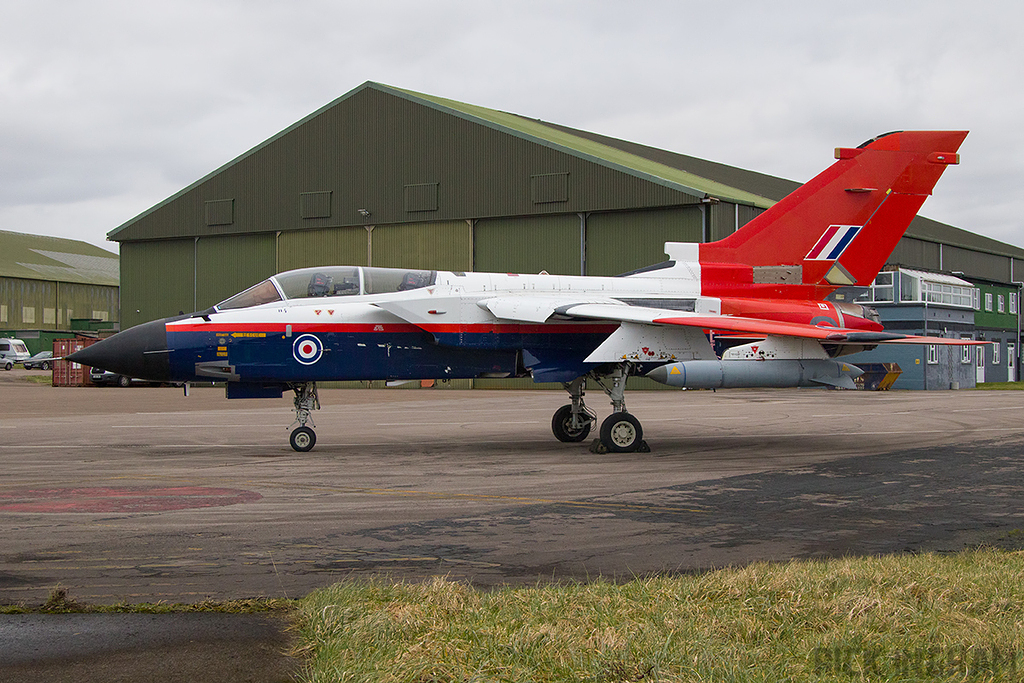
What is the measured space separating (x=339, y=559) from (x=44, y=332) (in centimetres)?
8234

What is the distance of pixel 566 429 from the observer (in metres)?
15.9

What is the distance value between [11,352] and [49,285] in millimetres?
15308

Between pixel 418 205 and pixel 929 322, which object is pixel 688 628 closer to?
pixel 418 205

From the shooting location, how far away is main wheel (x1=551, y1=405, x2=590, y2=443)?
51.9 feet

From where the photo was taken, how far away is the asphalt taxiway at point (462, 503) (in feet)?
20.7

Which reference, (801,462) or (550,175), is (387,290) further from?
(550,175)

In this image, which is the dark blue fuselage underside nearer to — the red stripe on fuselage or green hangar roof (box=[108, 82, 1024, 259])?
the red stripe on fuselage

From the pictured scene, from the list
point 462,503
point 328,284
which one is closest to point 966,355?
point 328,284

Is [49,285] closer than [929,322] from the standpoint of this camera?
No

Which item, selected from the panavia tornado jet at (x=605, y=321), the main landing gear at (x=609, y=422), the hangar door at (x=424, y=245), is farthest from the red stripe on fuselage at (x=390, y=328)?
the hangar door at (x=424, y=245)

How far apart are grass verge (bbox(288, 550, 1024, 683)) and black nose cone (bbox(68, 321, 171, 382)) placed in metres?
9.24

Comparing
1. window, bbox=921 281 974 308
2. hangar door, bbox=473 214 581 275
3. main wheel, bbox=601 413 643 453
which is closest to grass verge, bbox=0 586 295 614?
main wheel, bbox=601 413 643 453

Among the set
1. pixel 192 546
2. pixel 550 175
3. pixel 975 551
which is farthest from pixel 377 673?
pixel 550 175

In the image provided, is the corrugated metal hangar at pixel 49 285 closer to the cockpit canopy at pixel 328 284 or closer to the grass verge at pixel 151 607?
the cockpit canopy at pixel 328 284
